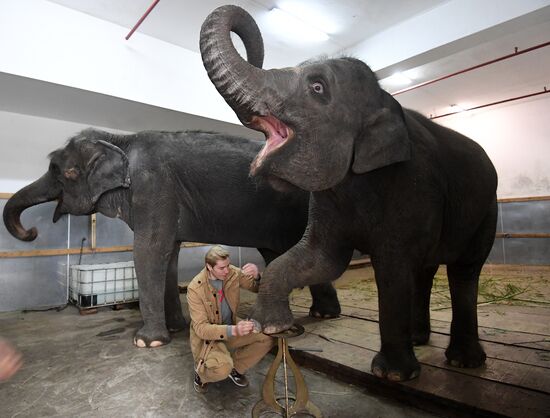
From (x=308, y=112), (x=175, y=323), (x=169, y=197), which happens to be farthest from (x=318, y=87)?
(x=175, y=323)

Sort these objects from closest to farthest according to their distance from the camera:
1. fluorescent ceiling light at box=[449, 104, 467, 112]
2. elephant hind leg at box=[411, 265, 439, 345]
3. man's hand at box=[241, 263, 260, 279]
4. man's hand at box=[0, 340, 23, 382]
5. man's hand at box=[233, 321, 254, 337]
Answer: man's hand at box=[0, 340, 23, 382] → man's hand at box=[233, 321, 254, 337] → man's hand at box=[241, 263, 260, 279] → elephant hind leg at box=[411, 265, 439, 345] → fluorescent ceiling light at box=[449, 104, 467, 112]

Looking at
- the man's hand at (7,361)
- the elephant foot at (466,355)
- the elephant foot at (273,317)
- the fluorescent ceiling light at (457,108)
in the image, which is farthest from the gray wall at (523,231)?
the man's hand at (7,361)

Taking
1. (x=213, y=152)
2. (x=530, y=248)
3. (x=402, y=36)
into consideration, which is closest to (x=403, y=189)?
(x=213, y=152)

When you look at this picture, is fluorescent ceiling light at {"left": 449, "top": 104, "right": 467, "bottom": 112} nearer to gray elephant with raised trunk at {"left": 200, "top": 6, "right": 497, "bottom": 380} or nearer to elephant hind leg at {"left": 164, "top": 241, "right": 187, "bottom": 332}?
gray elephant with raised trunk at {"left": 200, "top": 6, "right": 497, "bottom": 380}

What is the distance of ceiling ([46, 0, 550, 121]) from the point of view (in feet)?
17.3

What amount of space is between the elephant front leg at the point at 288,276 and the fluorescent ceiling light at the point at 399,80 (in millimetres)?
5924

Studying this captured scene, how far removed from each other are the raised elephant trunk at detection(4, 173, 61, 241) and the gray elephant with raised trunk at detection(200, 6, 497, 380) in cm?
297

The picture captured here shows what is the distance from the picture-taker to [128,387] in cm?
269

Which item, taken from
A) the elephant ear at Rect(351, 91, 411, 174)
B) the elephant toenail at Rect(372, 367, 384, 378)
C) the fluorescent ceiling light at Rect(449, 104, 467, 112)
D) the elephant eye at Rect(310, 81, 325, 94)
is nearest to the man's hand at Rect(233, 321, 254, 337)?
the elephant toenail at Rect(372, 367, 384, 378)

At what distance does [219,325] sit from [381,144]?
1390 millimetres

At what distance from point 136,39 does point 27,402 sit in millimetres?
4990

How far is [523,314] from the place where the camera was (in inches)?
157

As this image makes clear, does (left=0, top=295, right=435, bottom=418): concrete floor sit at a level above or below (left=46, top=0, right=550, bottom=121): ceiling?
below

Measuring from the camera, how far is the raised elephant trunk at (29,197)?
418 centimetres
